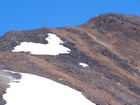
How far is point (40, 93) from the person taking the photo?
80.9 ft

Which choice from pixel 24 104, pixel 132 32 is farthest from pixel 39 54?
pixel 132 32

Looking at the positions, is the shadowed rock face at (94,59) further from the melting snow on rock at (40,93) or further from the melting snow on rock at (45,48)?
the melting snow on rock at (40,93)

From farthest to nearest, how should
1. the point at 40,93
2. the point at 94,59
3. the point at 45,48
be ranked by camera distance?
the point at 94,59
the point at 45,48
the point at 40,93

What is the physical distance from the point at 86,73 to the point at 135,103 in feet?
12.9

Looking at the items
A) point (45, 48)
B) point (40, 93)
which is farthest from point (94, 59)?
Answer: point (40, 93)

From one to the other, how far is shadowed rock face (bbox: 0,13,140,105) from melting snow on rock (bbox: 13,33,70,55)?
0.51m

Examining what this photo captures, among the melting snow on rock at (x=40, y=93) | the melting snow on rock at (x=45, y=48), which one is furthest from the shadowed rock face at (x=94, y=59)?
the melting snow on rock at (x=40, y=93)

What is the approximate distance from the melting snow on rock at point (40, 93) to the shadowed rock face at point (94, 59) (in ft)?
2.95

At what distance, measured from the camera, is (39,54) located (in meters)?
36.2

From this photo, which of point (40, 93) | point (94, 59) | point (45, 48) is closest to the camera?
point (40, 93)

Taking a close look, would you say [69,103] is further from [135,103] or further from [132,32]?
[132,32]

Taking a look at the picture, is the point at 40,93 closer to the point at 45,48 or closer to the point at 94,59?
the point at 45,48

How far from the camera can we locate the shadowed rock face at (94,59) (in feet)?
101

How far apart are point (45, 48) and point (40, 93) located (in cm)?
1395
